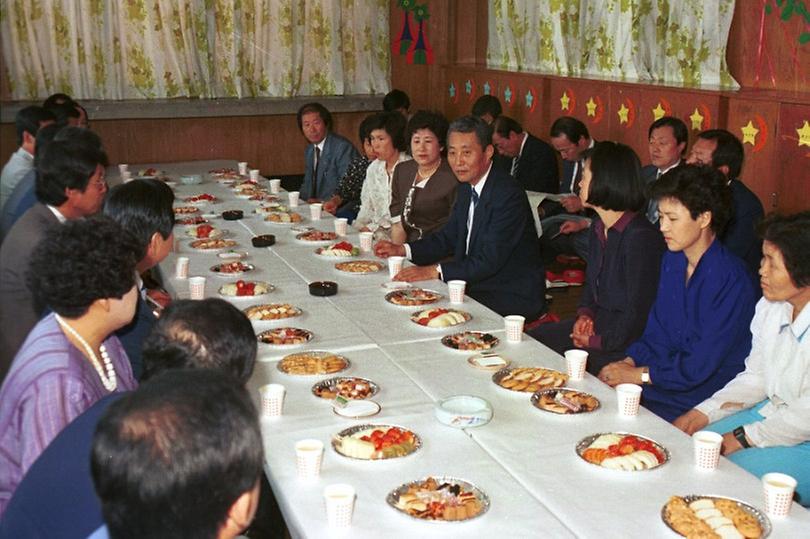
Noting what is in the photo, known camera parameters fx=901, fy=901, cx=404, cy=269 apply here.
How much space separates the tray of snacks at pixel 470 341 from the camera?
287 centimetres

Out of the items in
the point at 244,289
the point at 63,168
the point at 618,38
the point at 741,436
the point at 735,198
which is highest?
the point at 618,38

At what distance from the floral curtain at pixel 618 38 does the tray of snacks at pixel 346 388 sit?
13.1 feet

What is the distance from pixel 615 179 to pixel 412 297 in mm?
879

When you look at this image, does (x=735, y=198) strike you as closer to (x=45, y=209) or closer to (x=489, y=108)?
(x=489, y=108)

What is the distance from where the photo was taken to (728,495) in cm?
196

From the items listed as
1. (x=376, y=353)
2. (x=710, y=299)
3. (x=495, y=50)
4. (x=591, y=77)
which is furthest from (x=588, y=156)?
(x=495, y=50)

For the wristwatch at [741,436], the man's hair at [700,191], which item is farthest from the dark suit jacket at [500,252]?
the wristwatch at [741,436]

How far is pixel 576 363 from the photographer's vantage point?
103 inches

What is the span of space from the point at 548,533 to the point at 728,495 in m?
0.44

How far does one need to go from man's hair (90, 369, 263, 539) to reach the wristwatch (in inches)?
71.8

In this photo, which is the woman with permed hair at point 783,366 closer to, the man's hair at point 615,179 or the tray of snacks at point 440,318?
the man's hair at point 615,179

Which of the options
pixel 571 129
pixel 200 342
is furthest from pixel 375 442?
pixel 571 129

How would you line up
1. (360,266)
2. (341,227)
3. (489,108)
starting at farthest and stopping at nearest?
1. (489,108)
2. (341,227)
3. (360,266)

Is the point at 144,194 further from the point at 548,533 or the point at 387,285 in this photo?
the point at 548,533
